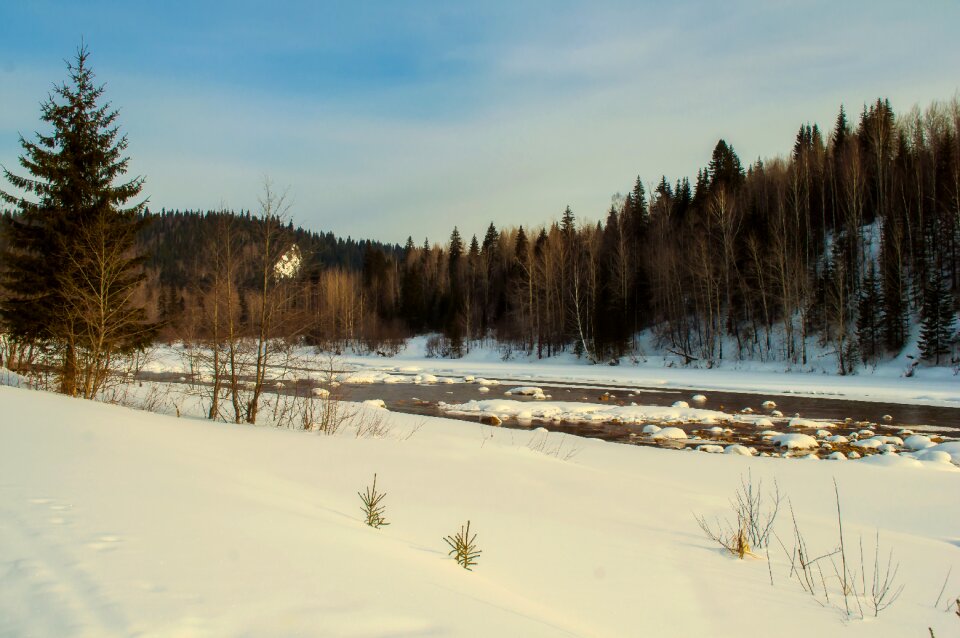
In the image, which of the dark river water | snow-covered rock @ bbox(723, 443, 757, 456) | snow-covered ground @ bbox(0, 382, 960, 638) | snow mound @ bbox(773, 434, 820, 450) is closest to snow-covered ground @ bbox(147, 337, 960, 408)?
the dark river water

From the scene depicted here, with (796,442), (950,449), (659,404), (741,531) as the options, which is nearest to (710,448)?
(796,442)

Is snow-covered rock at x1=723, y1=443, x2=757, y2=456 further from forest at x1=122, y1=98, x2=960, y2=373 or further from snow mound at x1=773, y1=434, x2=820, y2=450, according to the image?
forest at x1=122, y1=98, x2=960, y2=373

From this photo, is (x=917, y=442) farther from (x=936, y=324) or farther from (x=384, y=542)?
(x=936, y=324)

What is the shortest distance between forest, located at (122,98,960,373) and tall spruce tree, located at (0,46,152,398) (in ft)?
6.40

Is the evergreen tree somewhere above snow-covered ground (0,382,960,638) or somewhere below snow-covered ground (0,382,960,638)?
above

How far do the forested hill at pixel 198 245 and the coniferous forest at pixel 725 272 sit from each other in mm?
107

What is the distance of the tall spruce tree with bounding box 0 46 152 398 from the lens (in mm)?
14562

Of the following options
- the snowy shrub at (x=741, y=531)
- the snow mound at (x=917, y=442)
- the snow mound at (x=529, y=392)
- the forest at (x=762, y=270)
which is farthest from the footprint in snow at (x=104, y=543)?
the snow mound at (x=529, y=392)

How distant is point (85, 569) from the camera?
276 cm

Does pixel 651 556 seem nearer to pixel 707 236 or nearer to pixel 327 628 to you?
pixel 327 628

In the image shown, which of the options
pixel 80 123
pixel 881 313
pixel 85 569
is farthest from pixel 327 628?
pixel 881 313

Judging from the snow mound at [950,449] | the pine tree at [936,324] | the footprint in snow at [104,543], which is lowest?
the snow mound at [950,449]

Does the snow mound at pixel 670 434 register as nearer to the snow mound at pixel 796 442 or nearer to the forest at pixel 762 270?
the snow mound at pixel 796 442

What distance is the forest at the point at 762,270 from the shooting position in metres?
32.4
